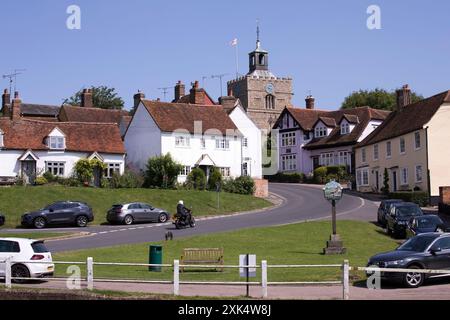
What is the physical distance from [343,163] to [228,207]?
98.1ft

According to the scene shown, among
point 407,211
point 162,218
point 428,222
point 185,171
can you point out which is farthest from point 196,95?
point 428,222

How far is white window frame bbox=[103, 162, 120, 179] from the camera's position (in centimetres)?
6088

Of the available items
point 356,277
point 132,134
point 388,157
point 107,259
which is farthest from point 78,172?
point 356,277

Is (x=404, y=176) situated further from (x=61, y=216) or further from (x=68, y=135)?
(x=61, y=216)

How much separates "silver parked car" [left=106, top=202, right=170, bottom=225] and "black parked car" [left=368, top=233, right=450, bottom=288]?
2532 cm

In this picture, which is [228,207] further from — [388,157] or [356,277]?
[356,277]

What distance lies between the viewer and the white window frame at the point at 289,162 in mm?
88812

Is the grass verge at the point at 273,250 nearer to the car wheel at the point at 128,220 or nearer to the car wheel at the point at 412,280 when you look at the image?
the car wheel at the point at 412,280

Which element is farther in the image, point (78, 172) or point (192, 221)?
point (78, 172)

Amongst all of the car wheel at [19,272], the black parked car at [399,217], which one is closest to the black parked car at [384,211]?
the black parked car at [399,217]

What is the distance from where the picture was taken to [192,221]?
41.4 m

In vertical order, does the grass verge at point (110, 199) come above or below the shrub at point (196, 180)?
below

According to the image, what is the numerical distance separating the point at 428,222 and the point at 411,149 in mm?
24805

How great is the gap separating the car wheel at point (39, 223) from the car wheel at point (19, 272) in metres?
21.2
